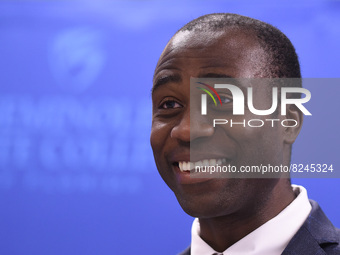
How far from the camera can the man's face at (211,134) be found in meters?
1.25

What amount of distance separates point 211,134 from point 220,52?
9.9 inches

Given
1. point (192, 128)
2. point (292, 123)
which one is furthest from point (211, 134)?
point (292, 123)

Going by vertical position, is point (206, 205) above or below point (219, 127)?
below

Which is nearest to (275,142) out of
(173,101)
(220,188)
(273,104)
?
(273,104)

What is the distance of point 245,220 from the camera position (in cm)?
136

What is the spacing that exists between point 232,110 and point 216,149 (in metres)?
0.13

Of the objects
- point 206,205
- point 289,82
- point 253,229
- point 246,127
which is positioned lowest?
point 253,229

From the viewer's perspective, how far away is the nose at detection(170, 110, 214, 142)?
1.23 meters

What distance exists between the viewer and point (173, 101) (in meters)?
1.34

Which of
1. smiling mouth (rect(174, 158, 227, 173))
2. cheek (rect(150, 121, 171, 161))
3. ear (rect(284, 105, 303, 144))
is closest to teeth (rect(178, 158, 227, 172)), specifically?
smiling mouth (rect(174, 158, 227, 173))

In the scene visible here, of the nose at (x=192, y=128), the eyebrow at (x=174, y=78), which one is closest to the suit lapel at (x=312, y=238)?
the nose at (x=192, y=128)

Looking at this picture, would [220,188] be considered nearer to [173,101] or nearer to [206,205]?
[206,205]

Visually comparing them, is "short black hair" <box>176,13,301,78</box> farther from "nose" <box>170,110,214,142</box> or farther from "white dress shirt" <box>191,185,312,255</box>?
"white dress shirt" <box>191,185,312,255</box>

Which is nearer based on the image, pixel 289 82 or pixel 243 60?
pixel 243 60
